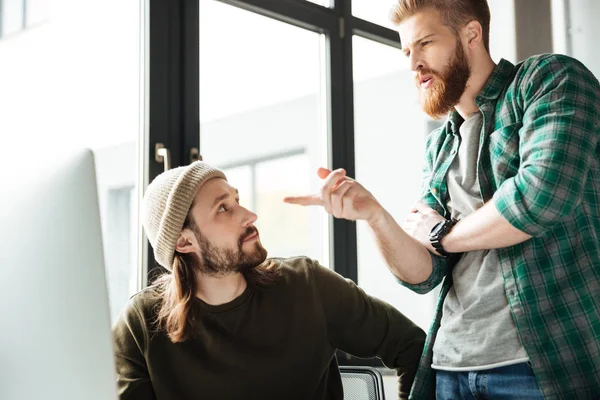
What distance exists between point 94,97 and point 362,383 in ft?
3.96

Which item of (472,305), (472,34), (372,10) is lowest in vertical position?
(472,305)

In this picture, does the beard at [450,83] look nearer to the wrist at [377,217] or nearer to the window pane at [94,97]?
the wrist at [377,217]

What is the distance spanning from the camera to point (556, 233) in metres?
1.39

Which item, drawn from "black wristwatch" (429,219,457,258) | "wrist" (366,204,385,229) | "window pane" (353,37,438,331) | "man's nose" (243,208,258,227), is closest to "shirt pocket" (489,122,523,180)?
"black wristwatch" (429,219,457,258)

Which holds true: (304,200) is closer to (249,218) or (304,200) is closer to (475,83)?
(249,218)

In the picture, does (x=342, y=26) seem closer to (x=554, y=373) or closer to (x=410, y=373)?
(x=410, y=373)

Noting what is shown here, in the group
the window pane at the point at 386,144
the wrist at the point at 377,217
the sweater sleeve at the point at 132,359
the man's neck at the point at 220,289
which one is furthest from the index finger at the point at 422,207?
the window pane at the point at 386,144

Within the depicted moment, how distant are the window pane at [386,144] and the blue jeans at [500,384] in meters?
1.10

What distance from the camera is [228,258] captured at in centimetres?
179

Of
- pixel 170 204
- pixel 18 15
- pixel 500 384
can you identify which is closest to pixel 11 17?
pixel 18 15

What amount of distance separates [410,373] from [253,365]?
38 cm

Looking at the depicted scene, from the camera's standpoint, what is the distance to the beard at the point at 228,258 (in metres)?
1.78

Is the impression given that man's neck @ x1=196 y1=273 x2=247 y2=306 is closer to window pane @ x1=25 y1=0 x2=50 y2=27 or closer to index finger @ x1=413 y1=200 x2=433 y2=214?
index finger @ x1=413 y1=200 x2=433 y2=214

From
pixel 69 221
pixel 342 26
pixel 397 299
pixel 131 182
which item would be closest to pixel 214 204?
pixel 131 182
